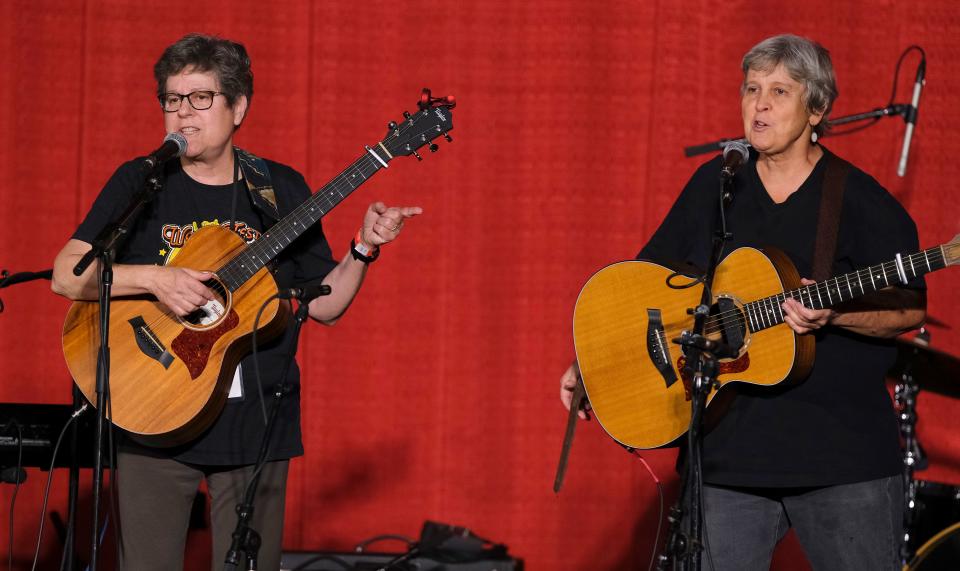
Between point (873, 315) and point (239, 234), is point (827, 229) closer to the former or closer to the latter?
point (873, 315)

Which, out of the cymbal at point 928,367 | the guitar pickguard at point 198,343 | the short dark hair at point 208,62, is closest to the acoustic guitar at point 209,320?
the guitar pickguard at point 198,343

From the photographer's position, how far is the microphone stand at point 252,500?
2463 millimetres

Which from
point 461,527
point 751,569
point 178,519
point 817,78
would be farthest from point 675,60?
point 178,519

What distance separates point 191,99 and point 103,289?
60 cm

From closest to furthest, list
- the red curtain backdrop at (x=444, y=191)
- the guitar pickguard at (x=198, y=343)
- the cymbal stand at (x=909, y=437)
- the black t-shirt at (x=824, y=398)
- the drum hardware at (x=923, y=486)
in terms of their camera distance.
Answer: the black t-shirt at (x=824, y=398) < the guitar pickguard at (x=198, y=343) < the drum hardware at (x=923, y=486) < the cymbal stand at (x=909, y=437) < the red curtain backdrop at (x=444, y=191)

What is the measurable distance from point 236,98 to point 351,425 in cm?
197

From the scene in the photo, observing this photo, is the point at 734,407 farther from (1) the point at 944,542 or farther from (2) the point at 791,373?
(1) the point at 944,542

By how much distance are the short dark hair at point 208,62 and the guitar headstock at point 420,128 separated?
44 cm

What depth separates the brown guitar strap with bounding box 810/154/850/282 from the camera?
103 inches

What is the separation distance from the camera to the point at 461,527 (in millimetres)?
4359

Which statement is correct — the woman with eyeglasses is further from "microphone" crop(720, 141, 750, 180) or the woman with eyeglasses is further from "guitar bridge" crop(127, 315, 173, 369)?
"microphone" crop(720, 141, 750, 180)

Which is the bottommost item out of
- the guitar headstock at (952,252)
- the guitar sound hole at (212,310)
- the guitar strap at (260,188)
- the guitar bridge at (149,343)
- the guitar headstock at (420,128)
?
the guitar bridge at (149,343)

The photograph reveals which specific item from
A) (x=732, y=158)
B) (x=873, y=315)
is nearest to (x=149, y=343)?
(x=732, y=158)

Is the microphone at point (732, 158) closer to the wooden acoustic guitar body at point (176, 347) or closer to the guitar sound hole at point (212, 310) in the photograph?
the wooden acoustic guitar body at point (176, 347)
